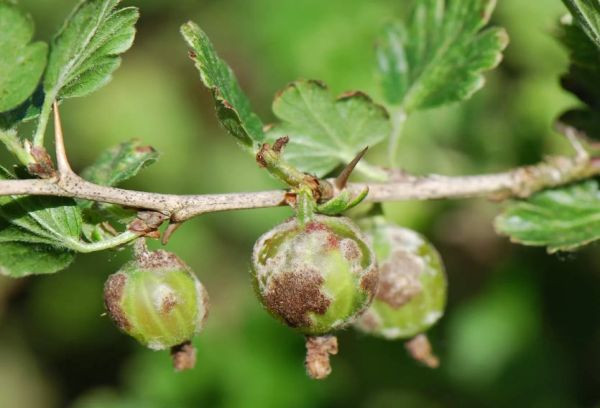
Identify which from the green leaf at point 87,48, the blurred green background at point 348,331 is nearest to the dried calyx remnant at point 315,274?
the green leaf at point 87,48

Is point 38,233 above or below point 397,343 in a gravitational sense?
above

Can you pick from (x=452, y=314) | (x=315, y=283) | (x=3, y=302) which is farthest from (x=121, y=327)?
(x=3, y=302)

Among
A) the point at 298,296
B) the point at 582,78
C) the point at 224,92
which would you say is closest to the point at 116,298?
the point at 298,296

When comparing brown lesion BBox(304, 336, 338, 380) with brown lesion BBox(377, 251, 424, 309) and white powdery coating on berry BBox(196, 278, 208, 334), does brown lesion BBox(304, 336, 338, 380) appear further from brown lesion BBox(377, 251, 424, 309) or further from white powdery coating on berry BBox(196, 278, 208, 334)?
brown lesion BBox(377, 251, 424, 309)

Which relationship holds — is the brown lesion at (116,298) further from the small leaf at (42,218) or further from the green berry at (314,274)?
the green berry at (314,274)

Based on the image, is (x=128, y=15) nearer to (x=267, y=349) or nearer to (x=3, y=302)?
(x=267, y=349)

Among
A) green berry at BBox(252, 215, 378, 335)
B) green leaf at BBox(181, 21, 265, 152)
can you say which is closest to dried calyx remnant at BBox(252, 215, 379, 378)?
green berry at BBox(252, 215, 378, 335)
